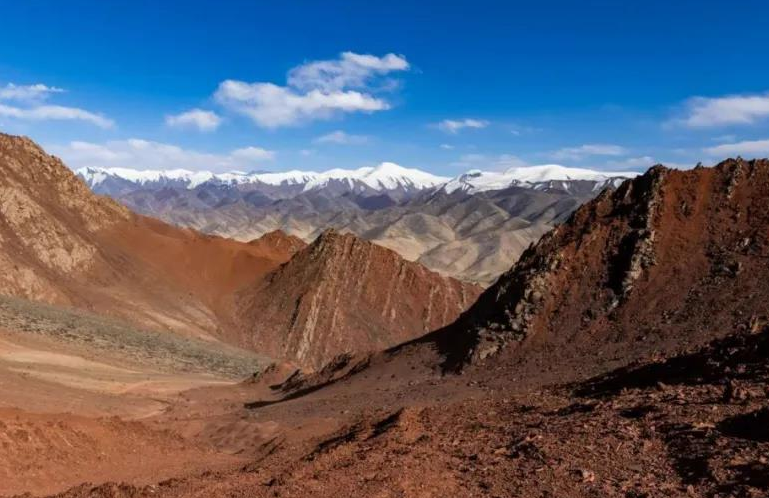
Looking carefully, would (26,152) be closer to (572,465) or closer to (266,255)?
(266,255)

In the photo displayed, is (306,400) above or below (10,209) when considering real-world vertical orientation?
below

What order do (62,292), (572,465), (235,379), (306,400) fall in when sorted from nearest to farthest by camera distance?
1. (572,465)
2. (306,400)
3. (235,379)
4. (62,292)

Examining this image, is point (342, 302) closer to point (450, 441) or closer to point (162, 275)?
point (162, 275)

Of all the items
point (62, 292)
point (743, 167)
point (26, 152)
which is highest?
point (26, 152)

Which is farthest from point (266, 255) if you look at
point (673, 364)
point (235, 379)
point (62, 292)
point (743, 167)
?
point (673, 364)

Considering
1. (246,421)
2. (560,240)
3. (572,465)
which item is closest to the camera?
(572,465)

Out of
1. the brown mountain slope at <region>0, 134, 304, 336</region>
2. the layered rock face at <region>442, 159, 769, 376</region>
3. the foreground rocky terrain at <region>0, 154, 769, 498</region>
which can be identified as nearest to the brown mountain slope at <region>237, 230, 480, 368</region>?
the brown mountain slope at <region>0, 134, 304, 336</region>
